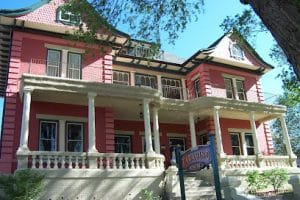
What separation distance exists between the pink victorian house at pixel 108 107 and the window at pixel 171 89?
0.22 ft

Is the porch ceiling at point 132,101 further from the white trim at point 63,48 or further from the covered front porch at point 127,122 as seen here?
the white trim at point 63,48

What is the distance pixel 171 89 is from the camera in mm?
23156

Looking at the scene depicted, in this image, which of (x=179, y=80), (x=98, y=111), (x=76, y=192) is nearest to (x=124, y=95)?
(x=98, y=111)

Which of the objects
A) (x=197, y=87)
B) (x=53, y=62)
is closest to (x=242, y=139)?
(x=197, y=87)

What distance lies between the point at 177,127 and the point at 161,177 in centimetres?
754

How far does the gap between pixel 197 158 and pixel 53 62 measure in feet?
35.6

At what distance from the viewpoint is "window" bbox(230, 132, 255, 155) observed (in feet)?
73.2

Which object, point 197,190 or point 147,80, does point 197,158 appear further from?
point 147,80

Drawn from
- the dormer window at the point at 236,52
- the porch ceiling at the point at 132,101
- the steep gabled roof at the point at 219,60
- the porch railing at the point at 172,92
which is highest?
the dormer window at the point at 236,52

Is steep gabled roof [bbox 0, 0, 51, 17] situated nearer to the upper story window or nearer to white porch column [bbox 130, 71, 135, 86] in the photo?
the upper story window

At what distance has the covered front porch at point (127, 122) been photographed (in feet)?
48.3

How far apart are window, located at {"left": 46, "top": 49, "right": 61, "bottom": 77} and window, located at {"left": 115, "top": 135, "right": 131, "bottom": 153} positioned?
A: 18.5ft

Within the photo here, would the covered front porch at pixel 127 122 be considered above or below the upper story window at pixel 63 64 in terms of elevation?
below

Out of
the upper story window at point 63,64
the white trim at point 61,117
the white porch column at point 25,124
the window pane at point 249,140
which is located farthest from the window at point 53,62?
the window pane at point 249,140
